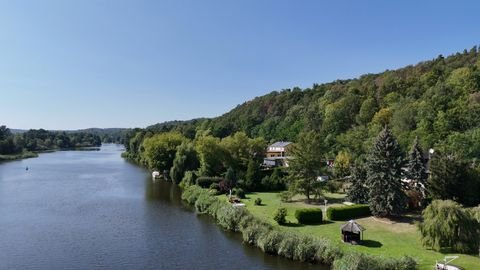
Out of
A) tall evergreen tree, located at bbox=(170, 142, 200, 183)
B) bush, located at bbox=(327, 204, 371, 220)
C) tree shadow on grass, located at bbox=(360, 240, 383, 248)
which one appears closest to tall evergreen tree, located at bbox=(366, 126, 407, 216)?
bush, located at bbox=(327, 204, 371, 220)

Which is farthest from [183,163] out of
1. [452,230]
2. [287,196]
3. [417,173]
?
[452,230]

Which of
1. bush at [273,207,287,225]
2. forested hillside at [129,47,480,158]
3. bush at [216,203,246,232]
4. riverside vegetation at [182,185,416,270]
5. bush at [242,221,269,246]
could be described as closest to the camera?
riverside vegetation at [182,185,416,270]

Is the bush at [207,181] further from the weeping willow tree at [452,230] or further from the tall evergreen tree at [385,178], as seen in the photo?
the weeping willow tree at [452,230]

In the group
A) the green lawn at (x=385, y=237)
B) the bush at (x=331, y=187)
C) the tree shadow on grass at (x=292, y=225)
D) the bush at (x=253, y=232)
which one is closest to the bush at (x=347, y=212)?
the green lawn at (x=385, y=237)

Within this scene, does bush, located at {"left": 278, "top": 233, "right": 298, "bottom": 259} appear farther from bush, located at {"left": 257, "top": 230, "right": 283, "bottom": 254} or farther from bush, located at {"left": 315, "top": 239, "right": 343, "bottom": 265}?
bush, located at {"left": 315, "top": 239, "right": 343, "bottom": 265}

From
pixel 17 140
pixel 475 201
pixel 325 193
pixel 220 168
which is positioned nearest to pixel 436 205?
pixel 475 201

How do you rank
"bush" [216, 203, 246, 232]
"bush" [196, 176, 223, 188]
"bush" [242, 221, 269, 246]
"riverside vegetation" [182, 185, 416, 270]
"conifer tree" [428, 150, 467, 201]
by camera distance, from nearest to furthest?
"riverside vegetation" [182, 185, 416, 270] → "bush" [242, 221, 269, 246] → "bush" [216, 203, 246, 232] → "conifer tree" [428, 150, 467, 201] → "bush" [196, 176, 223, 188]
